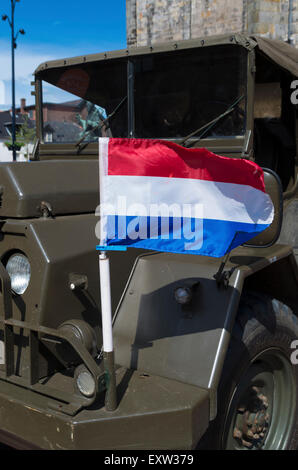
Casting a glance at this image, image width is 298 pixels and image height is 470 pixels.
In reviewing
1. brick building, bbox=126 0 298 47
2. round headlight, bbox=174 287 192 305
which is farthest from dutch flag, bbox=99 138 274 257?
brick building, bbox=126 0 298 47

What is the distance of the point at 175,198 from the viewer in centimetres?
204

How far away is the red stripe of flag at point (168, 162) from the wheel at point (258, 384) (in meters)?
0.76

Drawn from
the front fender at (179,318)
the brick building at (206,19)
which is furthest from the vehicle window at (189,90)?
the brick building at (206,19)

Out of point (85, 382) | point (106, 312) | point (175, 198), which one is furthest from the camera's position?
point (175, 198)

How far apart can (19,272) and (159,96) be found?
5.56 ft

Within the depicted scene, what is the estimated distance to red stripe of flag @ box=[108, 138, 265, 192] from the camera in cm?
192

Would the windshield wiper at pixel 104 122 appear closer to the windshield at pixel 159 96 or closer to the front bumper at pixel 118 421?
the windshield at pixel 159 96

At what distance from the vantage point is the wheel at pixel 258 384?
2273 millimetres

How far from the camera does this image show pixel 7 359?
2115 mm

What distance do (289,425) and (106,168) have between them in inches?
75.2

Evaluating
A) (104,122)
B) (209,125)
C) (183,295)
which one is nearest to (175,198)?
(183,295)

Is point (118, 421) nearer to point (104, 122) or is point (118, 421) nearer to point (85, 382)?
point (85, 382)

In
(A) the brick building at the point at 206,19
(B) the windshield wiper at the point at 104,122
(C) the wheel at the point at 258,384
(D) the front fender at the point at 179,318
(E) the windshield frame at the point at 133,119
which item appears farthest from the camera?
(A) the brick building at the point at 206,19
